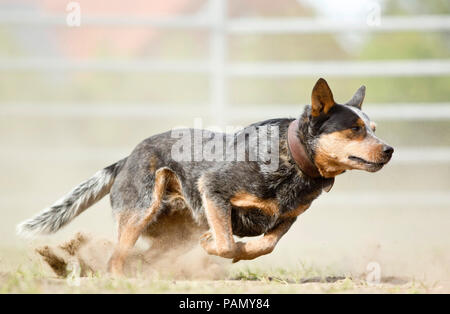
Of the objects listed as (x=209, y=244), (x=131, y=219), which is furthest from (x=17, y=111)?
(x=209, y=244)

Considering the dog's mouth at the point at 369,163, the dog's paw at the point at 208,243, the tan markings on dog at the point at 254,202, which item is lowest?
the dog's paw at the point at 208,243

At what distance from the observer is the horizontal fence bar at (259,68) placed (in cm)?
739

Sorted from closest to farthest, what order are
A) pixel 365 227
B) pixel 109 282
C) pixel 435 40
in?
pixel 109 282 → pixel 365 227 → pixel 435 40

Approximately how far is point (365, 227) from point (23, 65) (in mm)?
4402

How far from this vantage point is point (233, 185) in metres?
3.74

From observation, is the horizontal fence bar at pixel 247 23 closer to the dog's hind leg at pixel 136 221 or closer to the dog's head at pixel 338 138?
the dog's hind leg at pixel 136 221

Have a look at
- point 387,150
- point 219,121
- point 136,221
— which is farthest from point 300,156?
point 219,121

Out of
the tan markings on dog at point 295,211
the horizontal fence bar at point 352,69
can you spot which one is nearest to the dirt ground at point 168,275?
the tan markings on dog at point 295,211

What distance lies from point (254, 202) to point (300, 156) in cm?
38

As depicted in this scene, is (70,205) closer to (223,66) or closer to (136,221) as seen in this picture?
(136,221)

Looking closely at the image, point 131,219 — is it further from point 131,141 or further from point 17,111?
point 131,141

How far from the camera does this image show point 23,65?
24.8ft

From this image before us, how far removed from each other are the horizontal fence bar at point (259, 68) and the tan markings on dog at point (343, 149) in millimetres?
3948

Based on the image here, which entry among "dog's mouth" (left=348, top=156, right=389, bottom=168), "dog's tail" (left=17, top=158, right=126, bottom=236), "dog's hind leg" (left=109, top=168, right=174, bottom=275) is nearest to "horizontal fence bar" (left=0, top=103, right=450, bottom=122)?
"dog's tail" (left=17, top=158, right=126, bottom=236)
